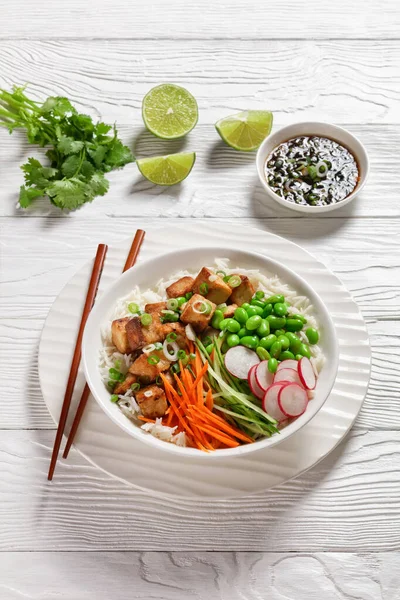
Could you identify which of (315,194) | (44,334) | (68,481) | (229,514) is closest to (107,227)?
(44,334)

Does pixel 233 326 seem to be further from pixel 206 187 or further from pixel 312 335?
pixel 206 187

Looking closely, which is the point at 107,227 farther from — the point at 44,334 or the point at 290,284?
the point at 290,284

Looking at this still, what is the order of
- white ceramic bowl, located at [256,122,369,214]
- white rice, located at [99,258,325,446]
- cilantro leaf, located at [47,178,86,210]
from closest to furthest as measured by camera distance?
1. white rice, located at [99,258,325,446]
2. white ceramic bowl, located at [256,122,369,214]
3. cilantro leaf, located at [47,178,86,210]

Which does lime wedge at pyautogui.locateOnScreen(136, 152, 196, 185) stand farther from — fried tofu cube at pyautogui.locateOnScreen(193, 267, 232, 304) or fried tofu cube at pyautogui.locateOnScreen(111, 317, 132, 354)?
fried tofu cube at pyautogui.locateOnScreen(111, 317, 132, 354)
